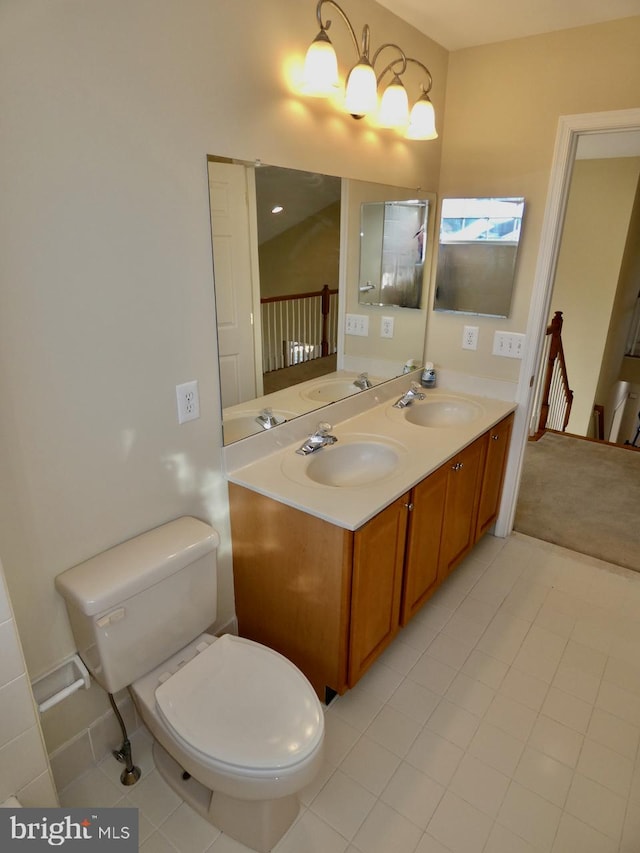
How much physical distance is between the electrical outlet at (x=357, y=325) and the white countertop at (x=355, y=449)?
37cm

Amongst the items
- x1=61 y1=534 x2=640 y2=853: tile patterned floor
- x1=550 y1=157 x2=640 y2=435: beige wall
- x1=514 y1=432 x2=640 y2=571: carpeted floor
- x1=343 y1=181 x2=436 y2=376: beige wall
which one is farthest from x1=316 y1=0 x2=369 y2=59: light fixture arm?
x1=550 y1=157 x2=640 y2=435: beige wall

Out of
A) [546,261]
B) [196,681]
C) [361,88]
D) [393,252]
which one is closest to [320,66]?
[361,88]

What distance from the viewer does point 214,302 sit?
61.3 inches

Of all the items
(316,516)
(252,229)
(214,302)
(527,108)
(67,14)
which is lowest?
(316,516)

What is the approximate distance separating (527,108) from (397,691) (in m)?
2.48

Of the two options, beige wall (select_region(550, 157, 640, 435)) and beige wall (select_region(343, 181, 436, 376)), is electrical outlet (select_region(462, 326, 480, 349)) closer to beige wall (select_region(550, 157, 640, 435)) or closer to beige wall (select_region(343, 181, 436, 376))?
beige wall (select_region(343, 181, 436, 376))

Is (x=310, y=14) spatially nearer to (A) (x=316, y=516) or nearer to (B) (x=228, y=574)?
(A) (x=316, y=516)

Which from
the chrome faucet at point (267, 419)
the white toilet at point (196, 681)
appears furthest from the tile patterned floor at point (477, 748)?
the chrome faucet at point (267, 419)

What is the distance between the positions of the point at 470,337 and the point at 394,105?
3.81ft

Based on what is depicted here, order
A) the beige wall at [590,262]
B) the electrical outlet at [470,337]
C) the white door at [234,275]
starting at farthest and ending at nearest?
the beige wall at [590,262] → the electrical outlet at [470,337] → the white door at [234,275]

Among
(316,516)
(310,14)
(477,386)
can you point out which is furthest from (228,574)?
(310,14)

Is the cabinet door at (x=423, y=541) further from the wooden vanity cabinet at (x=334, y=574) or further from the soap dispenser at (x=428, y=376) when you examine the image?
the soap dispenser at (x=428, y=376)

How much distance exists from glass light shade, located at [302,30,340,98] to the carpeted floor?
7.98ft

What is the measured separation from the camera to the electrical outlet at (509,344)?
8.14 ft
